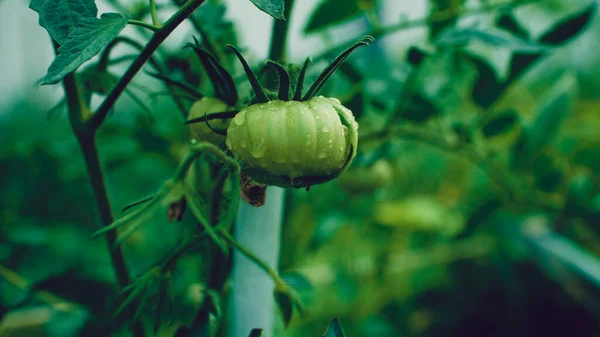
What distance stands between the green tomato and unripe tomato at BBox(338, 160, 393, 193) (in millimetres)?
493

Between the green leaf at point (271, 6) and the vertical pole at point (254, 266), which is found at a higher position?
the green leaf at point (271, 6)

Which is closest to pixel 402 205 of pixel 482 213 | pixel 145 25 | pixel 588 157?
pixel 588 157

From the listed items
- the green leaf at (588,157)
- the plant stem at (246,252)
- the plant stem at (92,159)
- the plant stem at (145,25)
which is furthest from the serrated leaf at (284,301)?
the green leaf at (588,157)

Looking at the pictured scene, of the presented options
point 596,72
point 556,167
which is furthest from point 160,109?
point 596,72

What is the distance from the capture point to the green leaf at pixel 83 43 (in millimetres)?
306

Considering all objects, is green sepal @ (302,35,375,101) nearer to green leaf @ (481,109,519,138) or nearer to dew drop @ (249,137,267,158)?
dew drop @ (249,137,267,158)

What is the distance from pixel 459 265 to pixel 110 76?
1.55 meters

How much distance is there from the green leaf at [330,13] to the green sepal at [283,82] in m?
0.29

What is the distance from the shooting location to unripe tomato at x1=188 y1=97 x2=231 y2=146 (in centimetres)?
42

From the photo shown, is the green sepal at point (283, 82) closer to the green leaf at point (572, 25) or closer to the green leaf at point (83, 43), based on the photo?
the green leaf at point (83, 43)

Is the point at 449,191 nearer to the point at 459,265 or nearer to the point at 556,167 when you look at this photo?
the point at 459,265

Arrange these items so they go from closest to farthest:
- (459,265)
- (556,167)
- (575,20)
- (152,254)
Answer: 1. (575,20)
2. (556,167)
3. (152,254)
4. (459,265)

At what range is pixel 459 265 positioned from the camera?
178cm

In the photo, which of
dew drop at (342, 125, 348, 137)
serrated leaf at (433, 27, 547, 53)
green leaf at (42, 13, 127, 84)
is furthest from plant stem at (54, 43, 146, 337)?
serrated leaf at (433, 27, 547, 53)
